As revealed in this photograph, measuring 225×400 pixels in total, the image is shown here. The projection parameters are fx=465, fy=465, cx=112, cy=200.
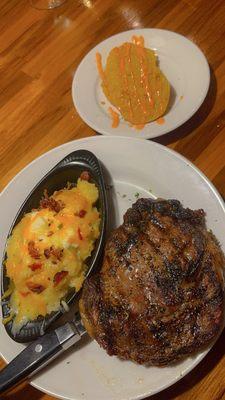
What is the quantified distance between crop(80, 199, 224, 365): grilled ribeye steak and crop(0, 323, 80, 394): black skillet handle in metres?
0.09

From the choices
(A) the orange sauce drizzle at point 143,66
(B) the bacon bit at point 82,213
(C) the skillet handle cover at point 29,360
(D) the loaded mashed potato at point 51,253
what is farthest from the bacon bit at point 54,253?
(A) the orange sauce drizzle at point 143,66

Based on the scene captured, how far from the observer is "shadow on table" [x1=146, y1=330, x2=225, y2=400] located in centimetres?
139

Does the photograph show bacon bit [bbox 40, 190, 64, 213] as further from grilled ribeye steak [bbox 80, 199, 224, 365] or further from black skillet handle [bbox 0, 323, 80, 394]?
black skillet handle [bbox 0, 323, 80, 394]

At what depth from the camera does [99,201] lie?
159 centimetres

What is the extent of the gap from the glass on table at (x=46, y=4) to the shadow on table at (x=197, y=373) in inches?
70.5

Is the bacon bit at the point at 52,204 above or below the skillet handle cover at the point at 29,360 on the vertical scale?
above

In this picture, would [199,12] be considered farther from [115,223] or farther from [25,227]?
[25,227]

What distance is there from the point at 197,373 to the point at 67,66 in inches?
56.3

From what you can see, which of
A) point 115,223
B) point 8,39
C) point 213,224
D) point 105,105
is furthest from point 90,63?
point 213,224

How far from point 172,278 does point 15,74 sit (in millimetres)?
1375

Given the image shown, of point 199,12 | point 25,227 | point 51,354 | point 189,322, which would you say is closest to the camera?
point 189,322

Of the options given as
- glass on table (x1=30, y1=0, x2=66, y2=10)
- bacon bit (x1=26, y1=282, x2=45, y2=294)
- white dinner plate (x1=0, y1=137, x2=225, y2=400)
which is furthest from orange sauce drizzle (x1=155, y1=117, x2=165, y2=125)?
glass on table (x1=30, y1=0, x2=66, y2=10)

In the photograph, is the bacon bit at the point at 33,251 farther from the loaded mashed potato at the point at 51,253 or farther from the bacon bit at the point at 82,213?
the bacon bit at the point at 82,213

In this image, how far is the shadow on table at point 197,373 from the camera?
1390mm
